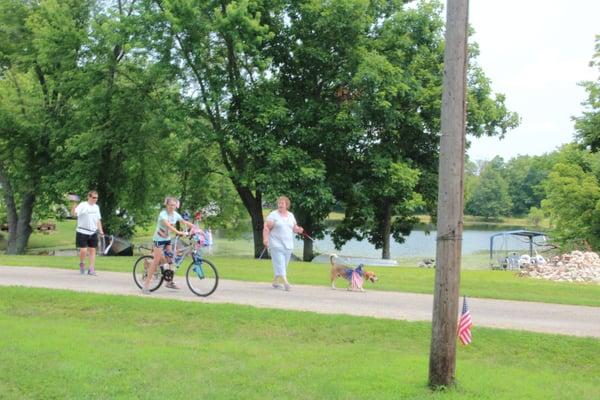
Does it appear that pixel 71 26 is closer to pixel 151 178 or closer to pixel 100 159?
pixel 100 159

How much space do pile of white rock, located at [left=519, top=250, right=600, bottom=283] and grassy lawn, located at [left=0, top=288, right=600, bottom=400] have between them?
14.6 meters

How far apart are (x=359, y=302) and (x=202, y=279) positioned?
2854 millimetres

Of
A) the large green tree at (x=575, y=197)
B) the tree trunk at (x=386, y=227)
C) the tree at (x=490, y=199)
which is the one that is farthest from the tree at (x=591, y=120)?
the tree at (x=490, y=199)

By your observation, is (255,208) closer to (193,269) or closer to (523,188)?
(193,269)

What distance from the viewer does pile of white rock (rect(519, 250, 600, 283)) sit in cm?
2208

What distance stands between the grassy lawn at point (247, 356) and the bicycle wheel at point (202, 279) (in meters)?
1.16

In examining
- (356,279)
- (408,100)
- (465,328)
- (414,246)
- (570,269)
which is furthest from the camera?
(414,246)

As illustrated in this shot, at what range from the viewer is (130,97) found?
2894 centimetres

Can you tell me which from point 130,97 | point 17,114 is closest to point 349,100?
point 130,97

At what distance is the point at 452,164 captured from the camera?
6109 mm

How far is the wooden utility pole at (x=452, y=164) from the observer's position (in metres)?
6.09

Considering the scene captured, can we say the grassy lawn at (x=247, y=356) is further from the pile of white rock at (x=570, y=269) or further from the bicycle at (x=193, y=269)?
the pile of white rock at (x=570, y=269)

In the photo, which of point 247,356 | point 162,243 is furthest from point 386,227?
point 247,356

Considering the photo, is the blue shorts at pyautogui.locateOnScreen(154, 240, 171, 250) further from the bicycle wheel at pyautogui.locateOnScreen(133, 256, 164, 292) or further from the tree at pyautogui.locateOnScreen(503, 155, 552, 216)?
the tree at pyautogui.locateOnScreen(503, 155, 552, 216)
